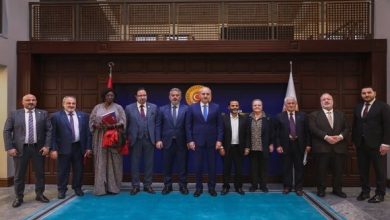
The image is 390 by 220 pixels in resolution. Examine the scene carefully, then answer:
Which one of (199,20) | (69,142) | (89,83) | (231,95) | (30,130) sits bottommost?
(69,142)

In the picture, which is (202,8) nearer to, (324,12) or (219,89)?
(219,89)

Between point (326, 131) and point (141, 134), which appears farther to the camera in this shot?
point (141, 134)

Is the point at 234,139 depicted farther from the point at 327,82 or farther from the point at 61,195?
the point at 61,195

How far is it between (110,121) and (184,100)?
187cm

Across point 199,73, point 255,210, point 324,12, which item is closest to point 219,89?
point 199,73

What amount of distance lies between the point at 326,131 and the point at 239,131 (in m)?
1.36

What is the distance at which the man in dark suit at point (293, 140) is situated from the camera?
269 inches

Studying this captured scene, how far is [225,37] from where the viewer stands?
7.82 meters

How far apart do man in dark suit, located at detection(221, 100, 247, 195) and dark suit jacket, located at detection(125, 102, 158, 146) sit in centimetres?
114

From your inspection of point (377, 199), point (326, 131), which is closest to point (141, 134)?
point (326, 131)

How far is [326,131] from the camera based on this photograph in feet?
21.8

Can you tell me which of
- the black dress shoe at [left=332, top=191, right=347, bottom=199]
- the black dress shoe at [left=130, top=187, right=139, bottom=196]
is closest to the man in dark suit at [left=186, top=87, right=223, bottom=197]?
the black dress shoe at [left=130, top=187, right=139, bottom=196]

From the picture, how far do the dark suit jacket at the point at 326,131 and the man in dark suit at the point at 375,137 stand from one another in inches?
10.2

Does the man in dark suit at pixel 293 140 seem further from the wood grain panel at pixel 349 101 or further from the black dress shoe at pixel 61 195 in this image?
the black dress shoe at pixel 61 195
